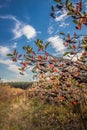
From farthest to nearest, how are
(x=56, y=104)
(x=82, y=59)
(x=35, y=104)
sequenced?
(x=35, y=104) < (x=56, y=104) < (x=82, y=59)

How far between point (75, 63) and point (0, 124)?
4.96 meters

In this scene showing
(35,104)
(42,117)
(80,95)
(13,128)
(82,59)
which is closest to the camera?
(82,59)

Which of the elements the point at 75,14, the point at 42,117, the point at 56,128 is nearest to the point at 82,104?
the point at 56,128

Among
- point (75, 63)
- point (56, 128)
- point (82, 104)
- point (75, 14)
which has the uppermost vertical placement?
point (75, 14)

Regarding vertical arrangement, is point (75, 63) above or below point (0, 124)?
above

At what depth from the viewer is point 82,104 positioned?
25.6 feet

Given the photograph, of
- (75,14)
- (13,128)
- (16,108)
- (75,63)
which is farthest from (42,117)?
(75,14)

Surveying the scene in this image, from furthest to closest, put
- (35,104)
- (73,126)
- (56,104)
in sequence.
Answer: (35,104)
(56,104)
(73,126)

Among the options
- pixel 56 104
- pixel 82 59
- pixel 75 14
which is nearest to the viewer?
pixel 75 14

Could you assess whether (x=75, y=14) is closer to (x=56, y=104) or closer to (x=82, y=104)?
(x=82, y=104)

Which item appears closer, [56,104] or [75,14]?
[75,14]

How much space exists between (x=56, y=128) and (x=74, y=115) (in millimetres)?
711

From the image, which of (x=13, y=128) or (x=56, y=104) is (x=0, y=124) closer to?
(x=13, y=128)

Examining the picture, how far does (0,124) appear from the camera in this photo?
8969mm
